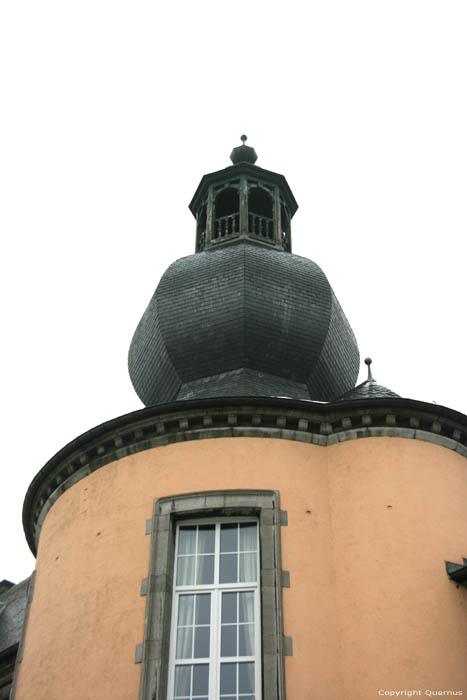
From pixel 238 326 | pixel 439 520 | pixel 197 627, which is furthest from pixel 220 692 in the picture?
pixel 238 326

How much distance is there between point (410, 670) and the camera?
38.0 ft

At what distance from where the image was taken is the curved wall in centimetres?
1178

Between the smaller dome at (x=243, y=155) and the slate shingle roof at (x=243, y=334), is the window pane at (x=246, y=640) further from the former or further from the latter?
the smaller dome at (x=243, y=155)

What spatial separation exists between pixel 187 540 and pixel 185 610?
101 cm

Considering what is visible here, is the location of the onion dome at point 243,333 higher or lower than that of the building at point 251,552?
higher

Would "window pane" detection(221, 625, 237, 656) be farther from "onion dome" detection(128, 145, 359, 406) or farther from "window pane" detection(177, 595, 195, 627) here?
"onion dome" detection(128, 145, 359, 406)

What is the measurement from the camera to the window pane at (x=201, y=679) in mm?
11734

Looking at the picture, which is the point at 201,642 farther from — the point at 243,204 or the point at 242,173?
the point at 242,173

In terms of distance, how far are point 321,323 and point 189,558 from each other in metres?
6.01

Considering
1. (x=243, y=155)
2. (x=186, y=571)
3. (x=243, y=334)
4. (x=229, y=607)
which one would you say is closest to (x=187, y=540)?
(x=186, y=571)

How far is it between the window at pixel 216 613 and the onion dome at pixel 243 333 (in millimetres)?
3031

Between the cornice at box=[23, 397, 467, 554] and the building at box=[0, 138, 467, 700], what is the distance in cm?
2

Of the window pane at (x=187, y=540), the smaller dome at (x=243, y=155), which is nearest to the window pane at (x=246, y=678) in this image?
the window pane at (x=187, y=540)

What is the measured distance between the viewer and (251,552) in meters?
12.9
